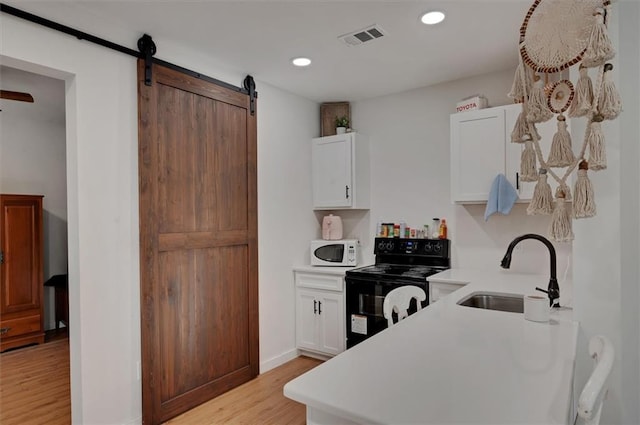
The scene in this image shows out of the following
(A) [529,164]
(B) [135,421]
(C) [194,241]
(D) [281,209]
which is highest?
(A) [529,164]

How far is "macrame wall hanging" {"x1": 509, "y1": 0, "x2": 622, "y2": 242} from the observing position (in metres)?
1.09

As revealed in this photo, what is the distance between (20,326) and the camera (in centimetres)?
399

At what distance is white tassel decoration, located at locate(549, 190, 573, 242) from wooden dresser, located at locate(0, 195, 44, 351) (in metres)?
4.83

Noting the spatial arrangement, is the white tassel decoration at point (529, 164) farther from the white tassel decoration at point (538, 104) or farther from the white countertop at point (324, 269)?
the white countertop at point (324, 269)

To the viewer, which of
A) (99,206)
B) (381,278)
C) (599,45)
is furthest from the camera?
(381,278)

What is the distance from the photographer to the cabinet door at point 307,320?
3484 mm

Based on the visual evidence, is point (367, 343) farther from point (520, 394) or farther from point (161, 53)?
point (161, 53)

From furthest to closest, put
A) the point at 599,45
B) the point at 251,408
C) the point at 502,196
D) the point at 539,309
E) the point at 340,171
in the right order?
the point at 340,171 < the point at 502,196 < the point at 251,408 < the point at 539,309 < the point at 599,45

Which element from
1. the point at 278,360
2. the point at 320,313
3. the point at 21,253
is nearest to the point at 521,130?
the point at 320,313

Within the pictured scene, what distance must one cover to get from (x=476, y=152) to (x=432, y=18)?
3.66ft

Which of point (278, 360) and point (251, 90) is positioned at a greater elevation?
point (251, 90)

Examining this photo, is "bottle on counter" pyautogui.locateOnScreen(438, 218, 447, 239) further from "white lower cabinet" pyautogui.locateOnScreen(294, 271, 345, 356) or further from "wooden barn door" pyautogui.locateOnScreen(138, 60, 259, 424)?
"wooden barn door" pyautogui.locateOnScreen(138, 60, 259, 424)

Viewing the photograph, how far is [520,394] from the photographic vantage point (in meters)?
0.96

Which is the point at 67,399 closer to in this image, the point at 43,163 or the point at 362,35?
the point at 43,163
